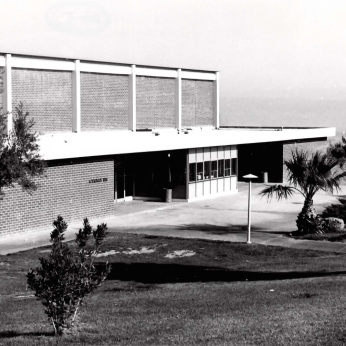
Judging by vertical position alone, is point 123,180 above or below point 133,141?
below

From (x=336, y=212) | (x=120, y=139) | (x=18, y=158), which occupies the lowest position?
(x=336, y=212)

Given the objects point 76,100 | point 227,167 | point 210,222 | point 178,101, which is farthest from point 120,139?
point 178,101

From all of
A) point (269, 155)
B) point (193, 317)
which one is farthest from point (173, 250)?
point (269, 155)

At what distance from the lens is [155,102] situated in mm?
49656

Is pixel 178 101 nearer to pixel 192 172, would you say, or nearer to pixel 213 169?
pixel 213 169

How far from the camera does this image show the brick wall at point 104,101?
43000 millimetres

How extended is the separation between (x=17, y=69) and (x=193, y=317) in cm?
2552

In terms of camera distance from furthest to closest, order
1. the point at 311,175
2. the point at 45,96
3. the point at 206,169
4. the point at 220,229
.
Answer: the point at 206,169
the point at 45,96
the point at 220,229
the point at 311,175

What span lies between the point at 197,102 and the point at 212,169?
10018 millimetres

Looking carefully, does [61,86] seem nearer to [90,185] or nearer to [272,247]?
[90,185]

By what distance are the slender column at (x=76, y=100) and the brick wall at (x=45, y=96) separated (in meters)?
0.18

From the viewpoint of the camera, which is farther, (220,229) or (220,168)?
(220,168)

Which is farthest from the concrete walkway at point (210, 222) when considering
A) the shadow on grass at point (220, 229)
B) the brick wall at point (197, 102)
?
the brick wall at point (197, 102)

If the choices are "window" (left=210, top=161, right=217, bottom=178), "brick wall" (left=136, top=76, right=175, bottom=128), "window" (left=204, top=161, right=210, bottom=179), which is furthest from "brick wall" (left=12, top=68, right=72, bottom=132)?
"window" (left=210, top=161, right=217, bottom=178)
